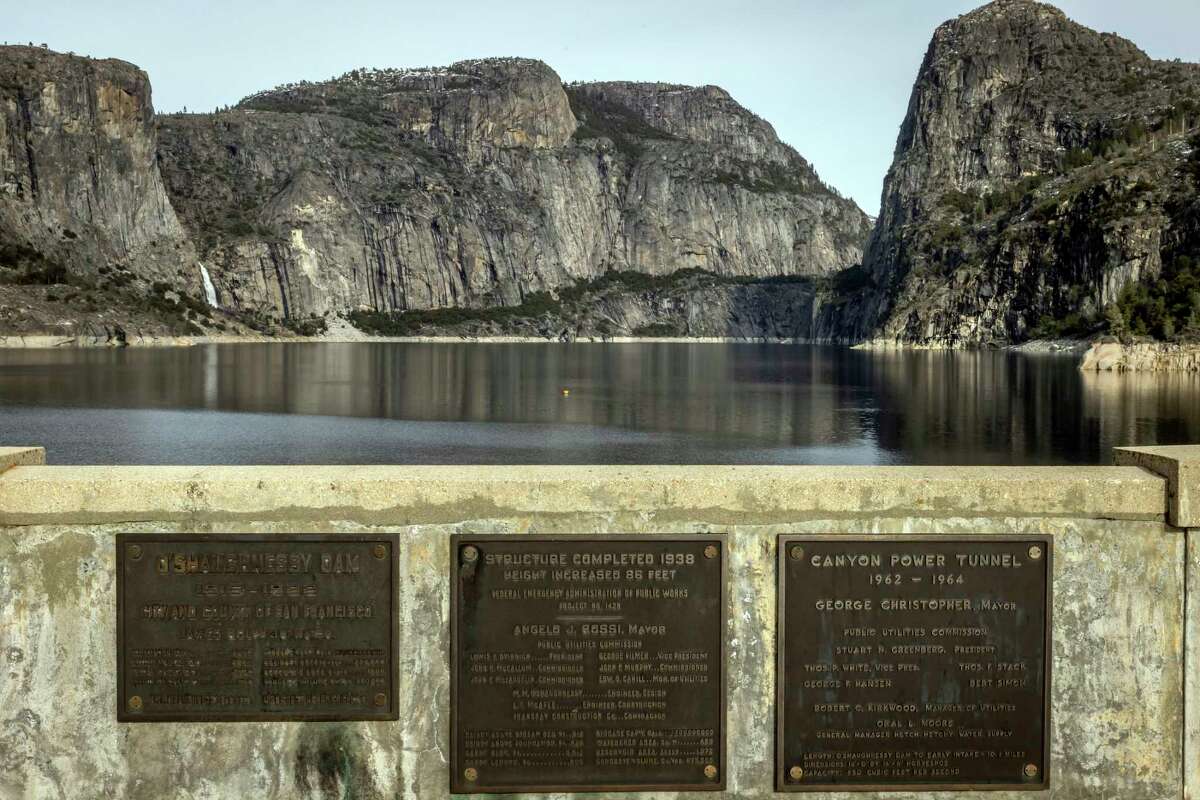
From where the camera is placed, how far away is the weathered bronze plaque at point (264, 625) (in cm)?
671

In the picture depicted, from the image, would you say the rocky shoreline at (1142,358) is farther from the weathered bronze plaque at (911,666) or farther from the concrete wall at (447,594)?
the weathered bronze plaque at (911,666)

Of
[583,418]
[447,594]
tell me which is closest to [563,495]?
[447,594]

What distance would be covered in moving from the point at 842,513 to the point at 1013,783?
2058mm

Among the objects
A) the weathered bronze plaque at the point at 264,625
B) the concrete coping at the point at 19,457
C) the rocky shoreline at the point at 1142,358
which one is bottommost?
the weathered bronze plaque at the point at 264,625

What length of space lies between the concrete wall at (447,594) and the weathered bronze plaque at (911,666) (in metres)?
0.12

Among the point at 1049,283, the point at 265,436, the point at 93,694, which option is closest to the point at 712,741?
the point at 93,694

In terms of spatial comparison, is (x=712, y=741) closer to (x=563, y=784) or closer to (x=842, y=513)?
(x=563, y=784)

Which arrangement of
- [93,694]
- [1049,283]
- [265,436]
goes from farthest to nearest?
[1049,283], [265,436], [93,694]

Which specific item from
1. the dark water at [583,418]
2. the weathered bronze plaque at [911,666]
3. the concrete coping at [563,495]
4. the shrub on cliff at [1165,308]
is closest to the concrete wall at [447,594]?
the concrete coping at [563,495]

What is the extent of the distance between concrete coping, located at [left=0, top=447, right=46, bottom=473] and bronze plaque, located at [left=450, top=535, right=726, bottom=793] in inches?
117

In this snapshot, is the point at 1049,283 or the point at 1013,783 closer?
the point at 1013,783

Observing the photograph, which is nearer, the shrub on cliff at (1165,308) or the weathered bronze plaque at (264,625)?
the weathered bronze plaque at (264,625)

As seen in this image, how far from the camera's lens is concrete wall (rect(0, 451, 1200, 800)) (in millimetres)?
6648

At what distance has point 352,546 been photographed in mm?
6758
